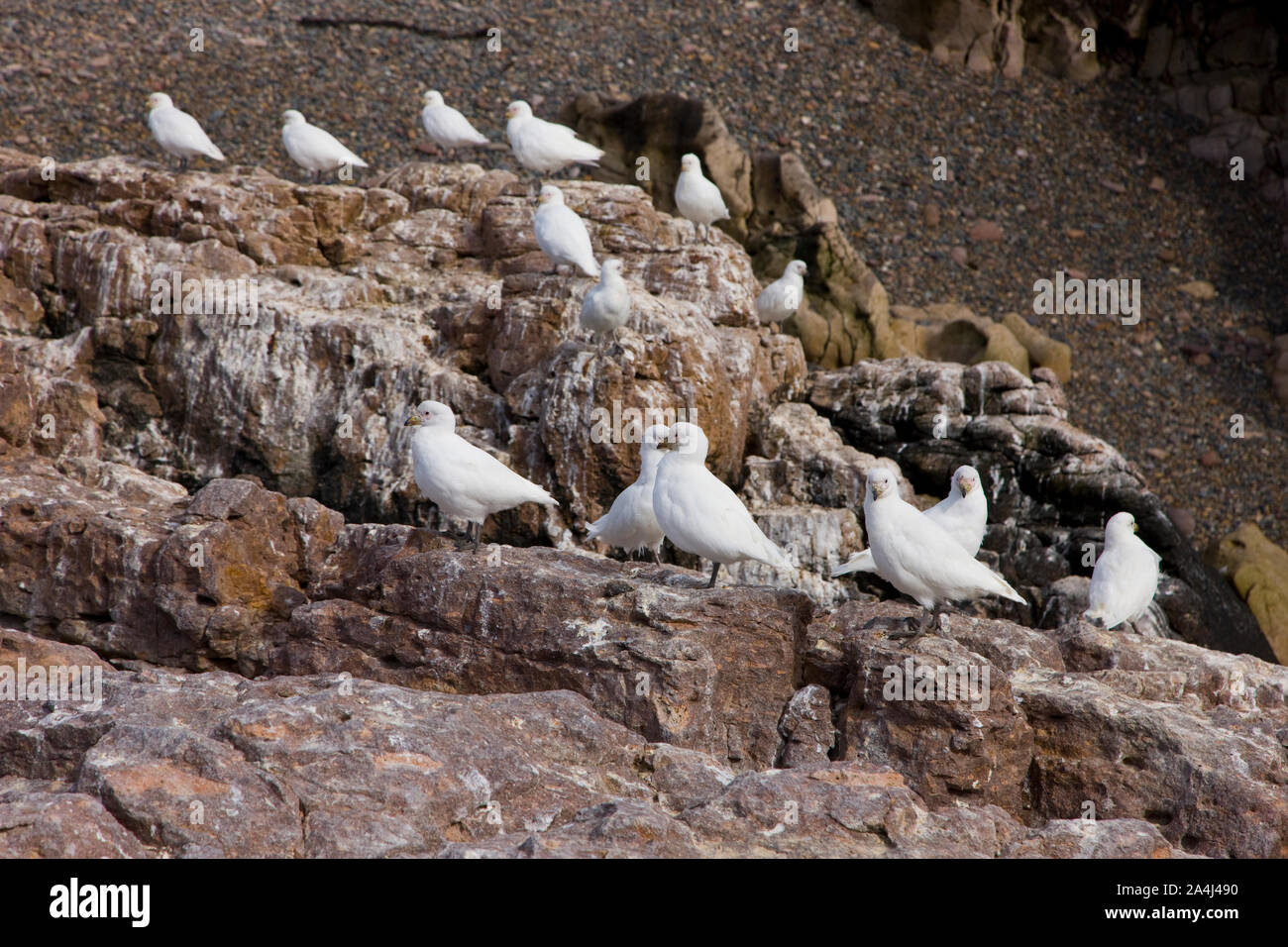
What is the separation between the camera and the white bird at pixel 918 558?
344 inches

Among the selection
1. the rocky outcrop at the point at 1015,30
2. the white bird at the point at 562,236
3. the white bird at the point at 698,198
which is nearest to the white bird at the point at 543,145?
the white bird at the point at 698,198

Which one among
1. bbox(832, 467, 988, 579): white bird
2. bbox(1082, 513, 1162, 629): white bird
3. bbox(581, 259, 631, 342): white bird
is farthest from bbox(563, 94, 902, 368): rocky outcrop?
bbox(832, 467, 988, 579): white bird

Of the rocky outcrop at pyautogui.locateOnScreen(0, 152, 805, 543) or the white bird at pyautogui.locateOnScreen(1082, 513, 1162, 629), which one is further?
the rocky outcrop at pyautogui.locateOnScreen(0, 152, 805, 543)

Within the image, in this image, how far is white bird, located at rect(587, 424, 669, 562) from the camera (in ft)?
35.0

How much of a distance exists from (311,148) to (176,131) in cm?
186

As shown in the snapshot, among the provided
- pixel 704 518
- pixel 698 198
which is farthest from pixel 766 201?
pixel 704 518

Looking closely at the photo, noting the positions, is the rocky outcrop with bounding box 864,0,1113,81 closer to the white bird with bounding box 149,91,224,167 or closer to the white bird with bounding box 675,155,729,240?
the white bird with bounding box 675,155,729,240

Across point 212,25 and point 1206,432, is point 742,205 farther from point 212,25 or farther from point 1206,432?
point 212,25

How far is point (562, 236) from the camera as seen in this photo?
15000mm

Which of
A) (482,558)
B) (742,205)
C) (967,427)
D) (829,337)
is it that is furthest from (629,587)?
(742,205)

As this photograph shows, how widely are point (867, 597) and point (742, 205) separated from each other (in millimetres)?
12122

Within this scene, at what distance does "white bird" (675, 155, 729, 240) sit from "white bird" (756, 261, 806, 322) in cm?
142

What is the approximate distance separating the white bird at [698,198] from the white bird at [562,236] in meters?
3.35

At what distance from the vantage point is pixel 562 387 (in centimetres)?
1409
